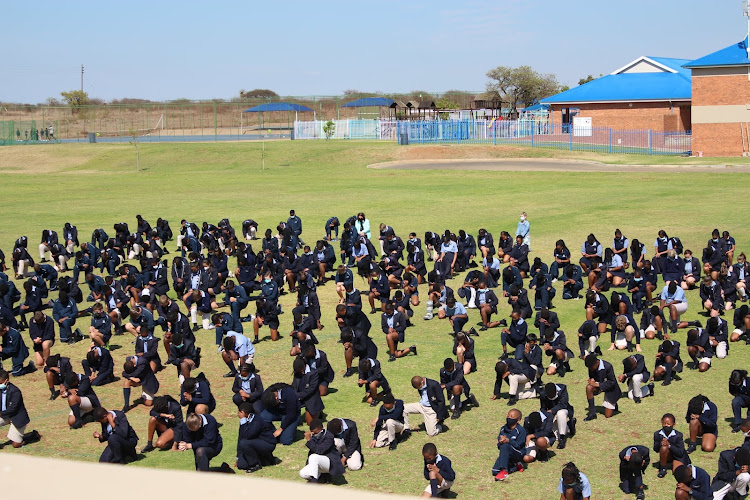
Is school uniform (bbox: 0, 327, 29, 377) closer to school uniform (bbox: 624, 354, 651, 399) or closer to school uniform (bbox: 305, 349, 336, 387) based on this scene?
school uniform (bbox: 305, 349, 336, 387)

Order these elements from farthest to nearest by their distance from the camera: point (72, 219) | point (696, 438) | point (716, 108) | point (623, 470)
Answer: point (716, 108), point (72, 219), point (696, 438), point (623, 470)

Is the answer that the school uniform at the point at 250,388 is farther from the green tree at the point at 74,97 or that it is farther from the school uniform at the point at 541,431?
the green tree at the point at 74,97

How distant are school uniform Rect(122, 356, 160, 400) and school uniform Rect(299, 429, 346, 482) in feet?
14.6

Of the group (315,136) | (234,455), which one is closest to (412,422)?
(234,455)

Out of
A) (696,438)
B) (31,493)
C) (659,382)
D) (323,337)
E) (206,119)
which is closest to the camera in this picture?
(31,493)

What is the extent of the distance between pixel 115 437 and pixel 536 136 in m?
60.5

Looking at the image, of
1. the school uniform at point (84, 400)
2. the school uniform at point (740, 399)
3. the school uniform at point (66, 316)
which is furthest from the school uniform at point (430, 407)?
the school uniform at point (66, 316)

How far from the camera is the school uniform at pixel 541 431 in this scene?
11.8 metres

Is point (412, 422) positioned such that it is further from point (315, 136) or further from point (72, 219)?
point (315, 136)

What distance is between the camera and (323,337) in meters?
18.8

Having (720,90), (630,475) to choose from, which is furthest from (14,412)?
(720,90)

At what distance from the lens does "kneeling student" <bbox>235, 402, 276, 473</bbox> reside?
11.7 meters

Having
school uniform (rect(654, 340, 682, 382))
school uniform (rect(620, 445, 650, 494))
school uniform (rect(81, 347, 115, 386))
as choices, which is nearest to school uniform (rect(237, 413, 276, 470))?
school uniform (rect(620, 445, 650, 494))

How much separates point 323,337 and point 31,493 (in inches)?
566
